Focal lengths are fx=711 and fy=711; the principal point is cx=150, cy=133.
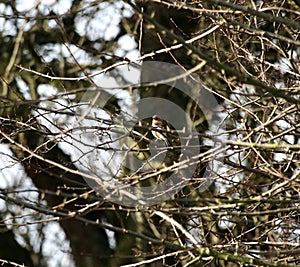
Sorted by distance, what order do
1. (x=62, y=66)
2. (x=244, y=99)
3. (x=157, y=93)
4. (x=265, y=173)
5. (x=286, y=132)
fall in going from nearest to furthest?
(x=286, y=132), (x=265, y=173), (x=244, y=99), (x=157, y=93), (x=62, y=66)

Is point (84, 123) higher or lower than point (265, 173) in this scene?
higher

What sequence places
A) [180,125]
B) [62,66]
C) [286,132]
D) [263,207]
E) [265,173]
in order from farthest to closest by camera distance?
[62,66] < [180,125] < [263,207] < [265,173] < [286,132]

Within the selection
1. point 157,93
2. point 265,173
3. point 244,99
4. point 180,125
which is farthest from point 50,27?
point 265,173

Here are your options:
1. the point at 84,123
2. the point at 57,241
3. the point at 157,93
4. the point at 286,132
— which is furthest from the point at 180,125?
the point at 57,241

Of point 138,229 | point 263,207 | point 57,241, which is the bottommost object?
point 263,207

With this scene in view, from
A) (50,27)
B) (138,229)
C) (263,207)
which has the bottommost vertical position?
(263,207)

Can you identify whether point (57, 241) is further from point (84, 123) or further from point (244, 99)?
point (84, 123)

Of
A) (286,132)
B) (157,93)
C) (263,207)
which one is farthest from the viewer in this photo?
(157,93)

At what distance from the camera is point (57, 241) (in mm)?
9219

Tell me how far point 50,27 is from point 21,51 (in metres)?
0.52

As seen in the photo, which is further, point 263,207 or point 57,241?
point 57,241

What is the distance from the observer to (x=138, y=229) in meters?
7.32

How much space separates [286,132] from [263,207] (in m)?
0.97

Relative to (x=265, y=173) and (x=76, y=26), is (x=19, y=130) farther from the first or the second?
(x=76, y=26)
